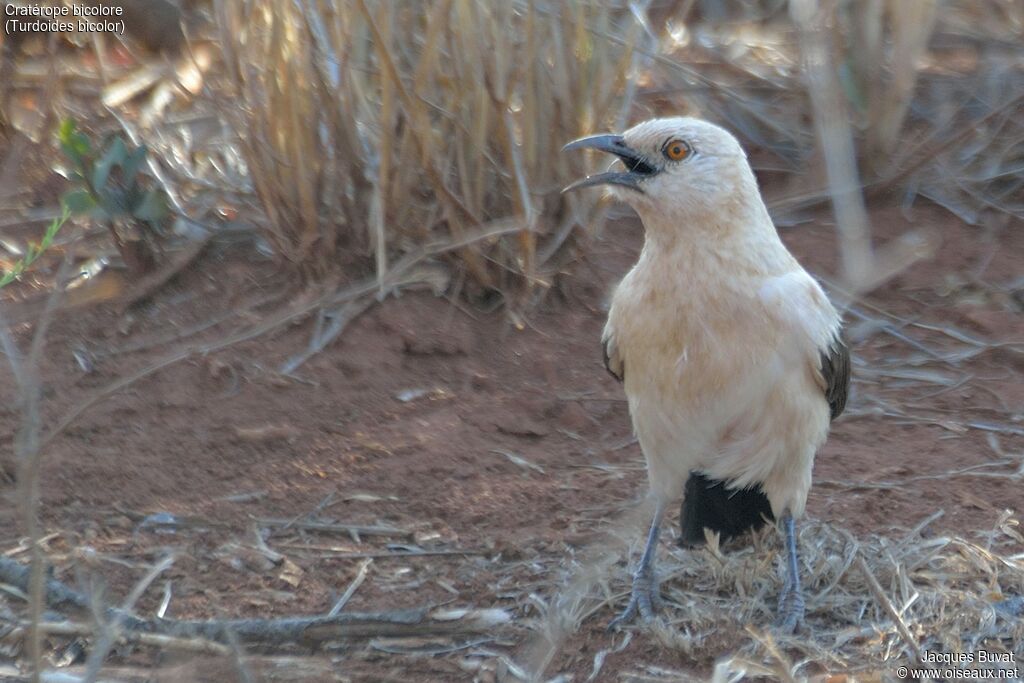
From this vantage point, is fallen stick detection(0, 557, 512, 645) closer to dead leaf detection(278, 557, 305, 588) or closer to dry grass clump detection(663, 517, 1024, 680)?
dead leaf detection(278, 557, 305, 588)

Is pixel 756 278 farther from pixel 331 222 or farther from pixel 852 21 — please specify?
pixel 852 21

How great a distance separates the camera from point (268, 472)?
4590 millimetres

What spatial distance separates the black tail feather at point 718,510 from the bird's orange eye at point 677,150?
39.1 inches

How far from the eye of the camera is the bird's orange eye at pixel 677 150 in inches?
142

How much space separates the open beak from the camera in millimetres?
3615

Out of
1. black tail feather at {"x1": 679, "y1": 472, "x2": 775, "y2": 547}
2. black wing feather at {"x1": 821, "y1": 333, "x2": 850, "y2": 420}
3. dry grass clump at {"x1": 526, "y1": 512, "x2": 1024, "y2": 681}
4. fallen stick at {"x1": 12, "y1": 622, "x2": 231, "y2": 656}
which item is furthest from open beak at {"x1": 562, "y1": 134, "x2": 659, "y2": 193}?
fallen stick at {"x1": 12, "y1": 622, "x2": 231, "y2": 656}

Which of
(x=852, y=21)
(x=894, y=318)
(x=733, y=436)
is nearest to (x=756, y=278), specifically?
(x=733, y=436)

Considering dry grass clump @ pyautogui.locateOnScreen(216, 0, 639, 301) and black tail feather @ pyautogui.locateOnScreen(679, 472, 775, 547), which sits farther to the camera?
dry grass clump @ pyautogui.locateOnScreen(216, 0, 639, 301)

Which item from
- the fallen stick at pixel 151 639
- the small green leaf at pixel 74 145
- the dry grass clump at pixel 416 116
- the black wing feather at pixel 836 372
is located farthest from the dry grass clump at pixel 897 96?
the fallen stick at pixel 151 639

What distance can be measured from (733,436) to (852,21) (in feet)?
11.9

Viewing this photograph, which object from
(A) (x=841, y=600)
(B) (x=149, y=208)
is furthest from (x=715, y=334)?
(B) (x=149, y=208)

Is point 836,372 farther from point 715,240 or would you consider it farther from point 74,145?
point 74,145

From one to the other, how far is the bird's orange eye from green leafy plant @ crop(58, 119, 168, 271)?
8.83 ft

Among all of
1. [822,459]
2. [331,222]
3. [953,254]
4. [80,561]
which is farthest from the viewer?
[953,254]
